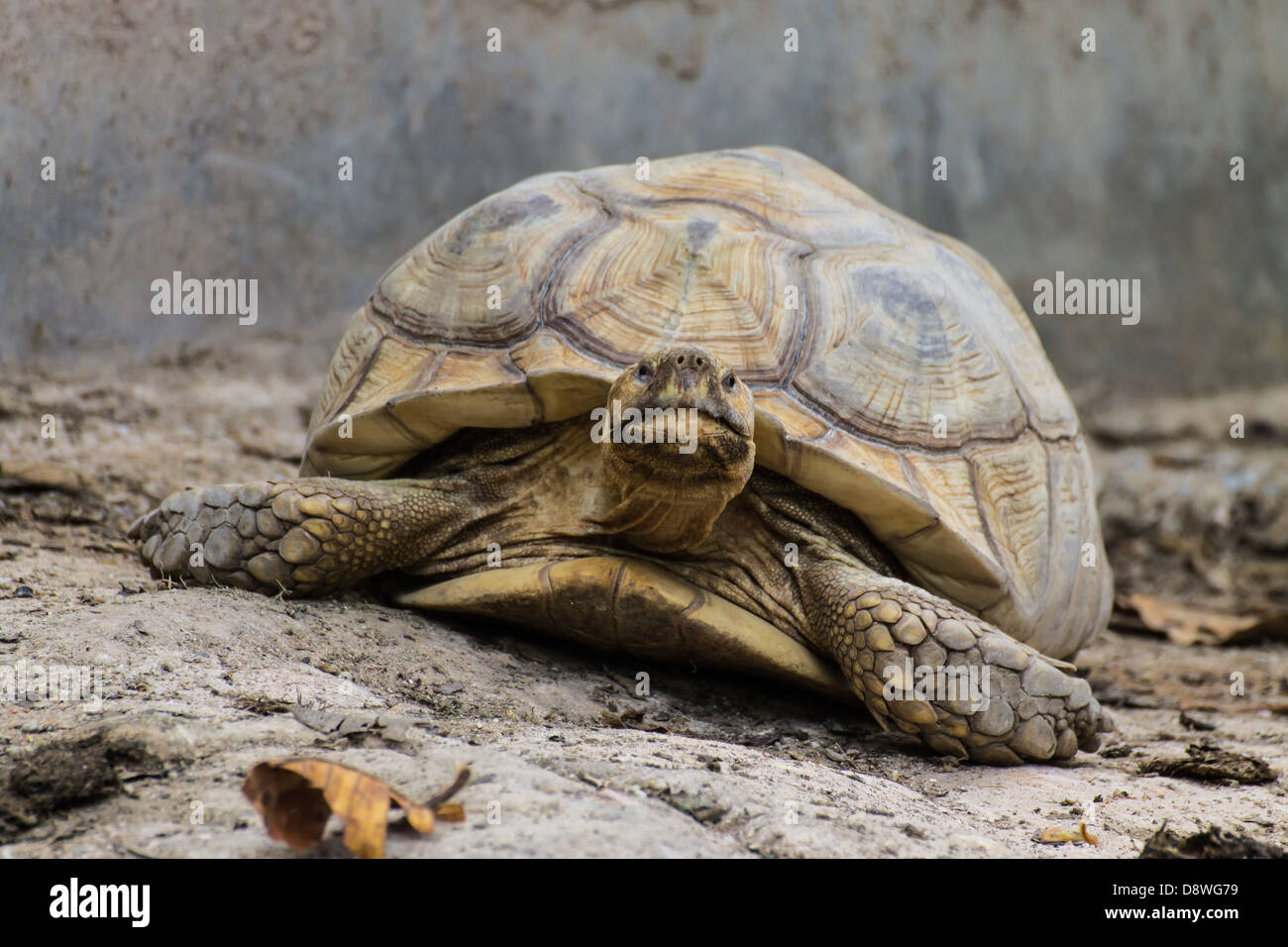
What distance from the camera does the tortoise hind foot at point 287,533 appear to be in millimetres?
3211

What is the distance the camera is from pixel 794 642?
3.30 m

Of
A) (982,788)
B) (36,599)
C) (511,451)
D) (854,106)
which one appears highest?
(854,106)

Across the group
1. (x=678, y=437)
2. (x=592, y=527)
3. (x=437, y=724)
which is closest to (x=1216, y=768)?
(x=678, y=437)

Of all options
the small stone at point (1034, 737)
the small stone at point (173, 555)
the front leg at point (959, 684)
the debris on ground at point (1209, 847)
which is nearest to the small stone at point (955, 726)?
the front leg at point (959, 684)

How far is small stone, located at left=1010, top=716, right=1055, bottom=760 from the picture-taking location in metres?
3.02

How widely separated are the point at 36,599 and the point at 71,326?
8.03ft

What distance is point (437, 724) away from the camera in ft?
7.59

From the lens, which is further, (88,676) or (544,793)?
(88,676)

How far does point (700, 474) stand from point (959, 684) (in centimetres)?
86

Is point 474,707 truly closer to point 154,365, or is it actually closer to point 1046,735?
point 1046,735

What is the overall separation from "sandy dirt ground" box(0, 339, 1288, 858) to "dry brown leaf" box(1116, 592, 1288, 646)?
0.17 feet

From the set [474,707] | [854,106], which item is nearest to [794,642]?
[474,707]

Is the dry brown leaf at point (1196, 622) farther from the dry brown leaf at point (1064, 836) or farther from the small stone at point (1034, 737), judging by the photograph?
the dry brown leaf at point (1064, 836)

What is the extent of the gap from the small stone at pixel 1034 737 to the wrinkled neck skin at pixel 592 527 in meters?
0.64
